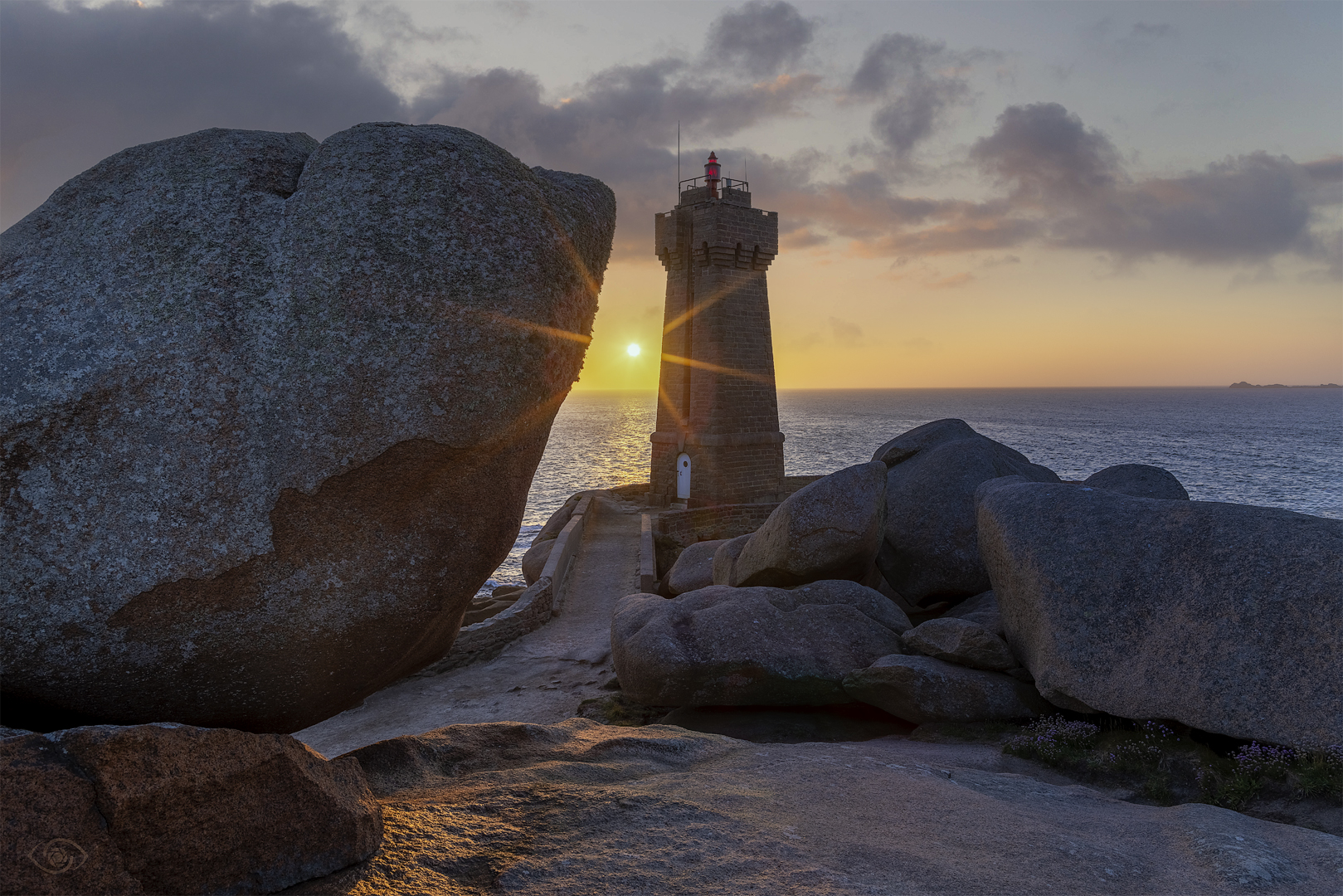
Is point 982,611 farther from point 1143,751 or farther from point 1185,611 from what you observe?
point 1143,751

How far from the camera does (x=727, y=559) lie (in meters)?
13.3

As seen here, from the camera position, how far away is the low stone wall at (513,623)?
12281 mm

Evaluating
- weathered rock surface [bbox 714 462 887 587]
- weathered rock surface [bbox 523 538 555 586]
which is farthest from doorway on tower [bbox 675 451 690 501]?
weathered rock surface [bbox 714 462 887 587]

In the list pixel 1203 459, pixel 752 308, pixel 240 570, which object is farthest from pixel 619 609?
pixel 1203 459

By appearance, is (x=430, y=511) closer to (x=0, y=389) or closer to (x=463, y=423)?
(x=463, y=423)

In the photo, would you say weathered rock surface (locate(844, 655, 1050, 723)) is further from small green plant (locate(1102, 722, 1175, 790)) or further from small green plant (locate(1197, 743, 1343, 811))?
small green plant (locate(1197, 743, 1343, 811))

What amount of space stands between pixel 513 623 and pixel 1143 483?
32.4 feet

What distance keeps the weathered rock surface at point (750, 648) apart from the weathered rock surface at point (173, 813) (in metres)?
5.08

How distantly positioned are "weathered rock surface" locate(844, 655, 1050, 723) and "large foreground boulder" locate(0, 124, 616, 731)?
5.27 m

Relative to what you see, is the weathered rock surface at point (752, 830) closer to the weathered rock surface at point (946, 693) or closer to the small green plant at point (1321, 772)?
the small green plant at point (1321, 772)

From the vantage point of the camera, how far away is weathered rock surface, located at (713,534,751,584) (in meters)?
12.9

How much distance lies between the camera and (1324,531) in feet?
23.3

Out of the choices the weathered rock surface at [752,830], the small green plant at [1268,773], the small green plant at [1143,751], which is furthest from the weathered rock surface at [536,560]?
the small green plant at [1268,773]

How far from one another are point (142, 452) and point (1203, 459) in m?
85.6
